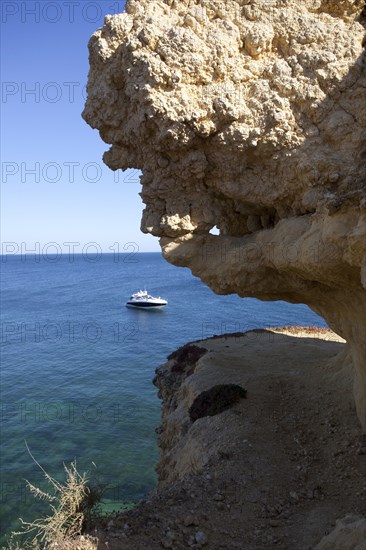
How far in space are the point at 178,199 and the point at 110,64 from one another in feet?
14.5

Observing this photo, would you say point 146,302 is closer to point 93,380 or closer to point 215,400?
point 93,380

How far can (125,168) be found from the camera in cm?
1327

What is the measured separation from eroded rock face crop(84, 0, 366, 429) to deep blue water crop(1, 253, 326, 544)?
13.9 meters

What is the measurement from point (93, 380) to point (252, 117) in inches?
1184

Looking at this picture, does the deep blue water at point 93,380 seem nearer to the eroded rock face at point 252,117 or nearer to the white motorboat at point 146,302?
the white motorboat at point 146,302

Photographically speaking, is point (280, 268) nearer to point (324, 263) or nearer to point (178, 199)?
point (324, 263)

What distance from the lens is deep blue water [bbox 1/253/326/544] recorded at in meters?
21.6

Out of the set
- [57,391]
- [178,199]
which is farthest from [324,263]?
[57,391]

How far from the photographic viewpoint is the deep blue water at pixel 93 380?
21578mm

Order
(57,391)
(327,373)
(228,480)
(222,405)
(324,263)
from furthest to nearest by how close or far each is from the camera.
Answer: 1. (57,391)
2. (327,373)
3. (222,405)
4. (228,480)
5. (324,263)

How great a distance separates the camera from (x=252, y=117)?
1099 centimetres

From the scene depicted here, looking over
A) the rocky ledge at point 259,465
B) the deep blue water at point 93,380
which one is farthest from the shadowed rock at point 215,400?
the deep blue water at point 93,380

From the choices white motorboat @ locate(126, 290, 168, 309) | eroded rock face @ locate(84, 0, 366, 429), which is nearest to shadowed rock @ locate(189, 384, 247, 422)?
eroded rock face @ locate(84, 0, 366, 429)

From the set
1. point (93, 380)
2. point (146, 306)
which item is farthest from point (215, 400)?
point (146, 306)
